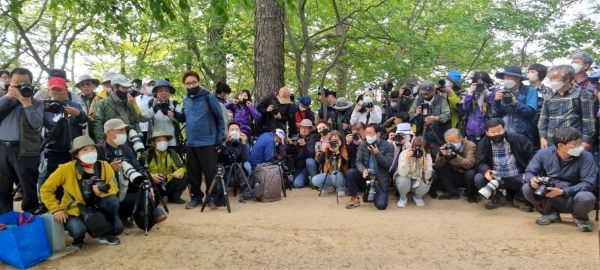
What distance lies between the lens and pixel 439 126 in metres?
6.18

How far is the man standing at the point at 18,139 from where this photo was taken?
4.15m

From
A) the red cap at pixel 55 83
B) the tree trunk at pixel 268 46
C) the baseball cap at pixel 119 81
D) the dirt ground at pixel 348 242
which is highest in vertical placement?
the tree trunk at pixel 268 46

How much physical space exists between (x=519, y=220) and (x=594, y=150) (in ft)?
4.42

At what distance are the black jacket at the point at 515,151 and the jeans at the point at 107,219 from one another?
4.58 meters

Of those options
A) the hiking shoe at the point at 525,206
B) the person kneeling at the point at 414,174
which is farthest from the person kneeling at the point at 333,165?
the hiking shoe at the point at 525,206

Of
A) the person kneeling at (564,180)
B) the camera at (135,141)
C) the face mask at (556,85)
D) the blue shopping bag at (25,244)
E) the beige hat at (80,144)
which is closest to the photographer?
the blue shopping bag at (25,244)

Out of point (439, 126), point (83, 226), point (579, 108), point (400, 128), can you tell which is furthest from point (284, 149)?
point (579, 108)

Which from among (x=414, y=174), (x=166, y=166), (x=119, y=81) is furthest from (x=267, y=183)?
(x=119, y=81)

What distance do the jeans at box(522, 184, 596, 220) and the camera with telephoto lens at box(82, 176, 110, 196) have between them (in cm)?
461

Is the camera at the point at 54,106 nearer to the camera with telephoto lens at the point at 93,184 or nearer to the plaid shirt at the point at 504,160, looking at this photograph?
the camera with telephoto lens at the point at 93,184

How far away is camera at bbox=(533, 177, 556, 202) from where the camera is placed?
4.16 m

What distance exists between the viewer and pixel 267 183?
5.86 meters

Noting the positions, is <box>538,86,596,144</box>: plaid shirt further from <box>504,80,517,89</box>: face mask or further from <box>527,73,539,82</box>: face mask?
<box>527,73,539,82</box>: face mask

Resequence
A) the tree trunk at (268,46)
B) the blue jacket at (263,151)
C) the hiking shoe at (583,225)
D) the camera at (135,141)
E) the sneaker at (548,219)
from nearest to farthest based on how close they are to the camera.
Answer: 1. the hiking shoe at (583,225)
2. the sneaker at (548,219)
3. the camera at (135,141)
4. the blue jacket at (263,151)
5. the tree trunk at (268,46)
